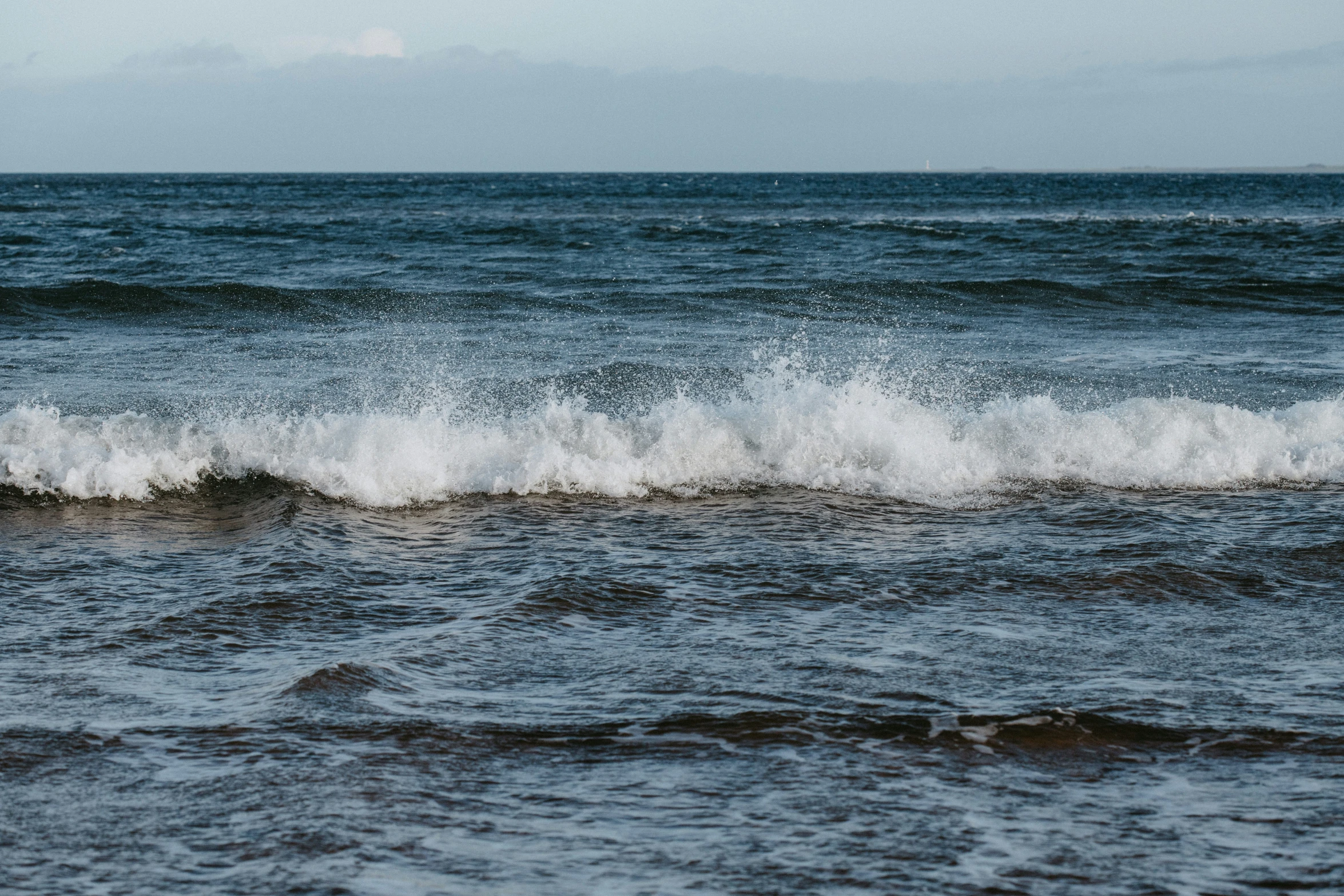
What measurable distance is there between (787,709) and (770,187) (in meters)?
87.6

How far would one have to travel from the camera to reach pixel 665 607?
540 cm

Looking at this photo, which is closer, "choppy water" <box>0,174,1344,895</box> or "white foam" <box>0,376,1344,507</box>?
"choppy water" <box>0,174,1344,895</box>

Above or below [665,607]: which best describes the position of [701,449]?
above

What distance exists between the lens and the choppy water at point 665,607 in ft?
10.7

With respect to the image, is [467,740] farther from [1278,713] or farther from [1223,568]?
[1223,568]

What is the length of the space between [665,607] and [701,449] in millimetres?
2924

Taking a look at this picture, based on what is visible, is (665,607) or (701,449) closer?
(665,607)

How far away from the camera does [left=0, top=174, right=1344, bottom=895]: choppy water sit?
3.27 m

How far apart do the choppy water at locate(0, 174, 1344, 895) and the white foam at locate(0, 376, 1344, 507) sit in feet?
0.11

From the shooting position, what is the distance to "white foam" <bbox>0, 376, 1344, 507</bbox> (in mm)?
7703

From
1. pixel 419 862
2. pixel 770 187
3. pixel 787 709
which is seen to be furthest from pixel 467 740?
pixel 770 187

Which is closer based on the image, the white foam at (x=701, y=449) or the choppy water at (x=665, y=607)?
the choppy water at (x=665, y=607)

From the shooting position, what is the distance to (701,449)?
27.0 ft

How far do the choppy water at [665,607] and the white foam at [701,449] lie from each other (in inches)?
1.3
